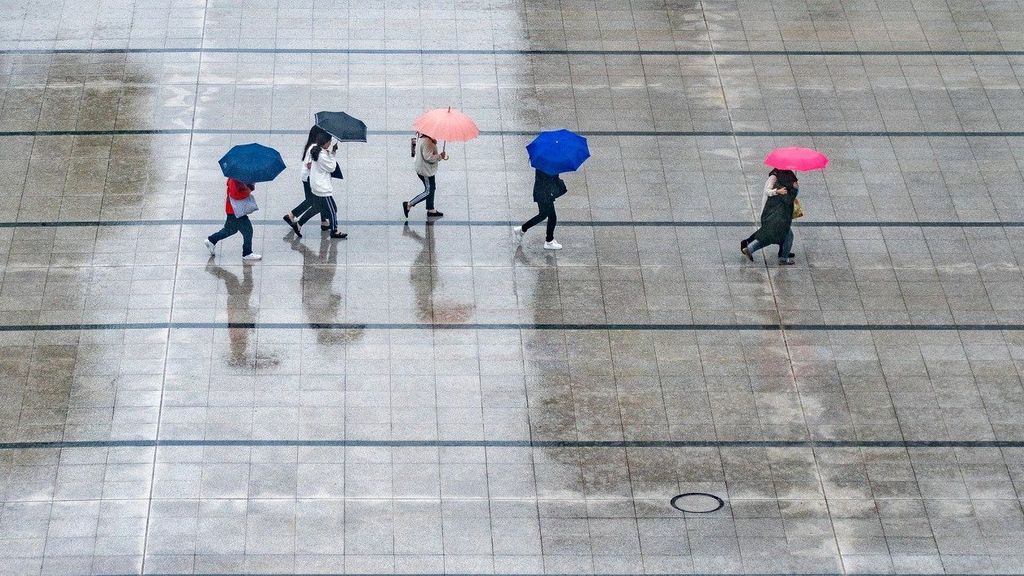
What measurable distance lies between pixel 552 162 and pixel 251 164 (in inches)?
126

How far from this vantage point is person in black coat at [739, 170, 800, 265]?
15.3 metres

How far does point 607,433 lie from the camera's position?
1370cm

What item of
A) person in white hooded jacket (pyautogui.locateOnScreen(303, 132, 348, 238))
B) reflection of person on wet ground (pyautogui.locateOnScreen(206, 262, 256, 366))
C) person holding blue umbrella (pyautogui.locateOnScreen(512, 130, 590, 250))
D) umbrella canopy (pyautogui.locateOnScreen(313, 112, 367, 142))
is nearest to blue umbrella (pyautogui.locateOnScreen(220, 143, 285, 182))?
person in white hooded jacket (pyautogui.locateOnScreen(303, 132, 348, 238))

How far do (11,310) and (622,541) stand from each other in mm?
6849

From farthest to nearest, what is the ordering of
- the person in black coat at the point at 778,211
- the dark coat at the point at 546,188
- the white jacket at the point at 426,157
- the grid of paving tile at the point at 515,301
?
the white jacket at the point at 426,157
the dark coat at the point at 546,188
the person in black coat at the point at 778,211
the grid of paving tile at the point at 515,301

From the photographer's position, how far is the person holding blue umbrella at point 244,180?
48.4 ft

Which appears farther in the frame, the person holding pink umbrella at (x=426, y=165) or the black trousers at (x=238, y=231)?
the person holding pink umbrella at (x=426, y=165)

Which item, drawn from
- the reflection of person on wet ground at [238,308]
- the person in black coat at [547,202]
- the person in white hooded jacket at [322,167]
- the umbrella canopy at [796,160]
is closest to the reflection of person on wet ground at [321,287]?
the person in white hooded jacket at [322,167]

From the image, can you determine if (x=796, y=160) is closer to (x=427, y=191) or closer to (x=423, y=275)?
(x=427, y=191)

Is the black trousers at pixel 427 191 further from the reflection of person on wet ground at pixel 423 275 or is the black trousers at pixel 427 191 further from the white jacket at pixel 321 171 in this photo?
the white jacket at pixel 321 171

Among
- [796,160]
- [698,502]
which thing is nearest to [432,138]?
[796,160]

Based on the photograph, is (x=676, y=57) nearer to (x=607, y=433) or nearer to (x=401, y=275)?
(x=401, y=275)

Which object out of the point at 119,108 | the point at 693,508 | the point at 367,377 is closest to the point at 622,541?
the point at 693,508

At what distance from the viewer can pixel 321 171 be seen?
50.5 feet
